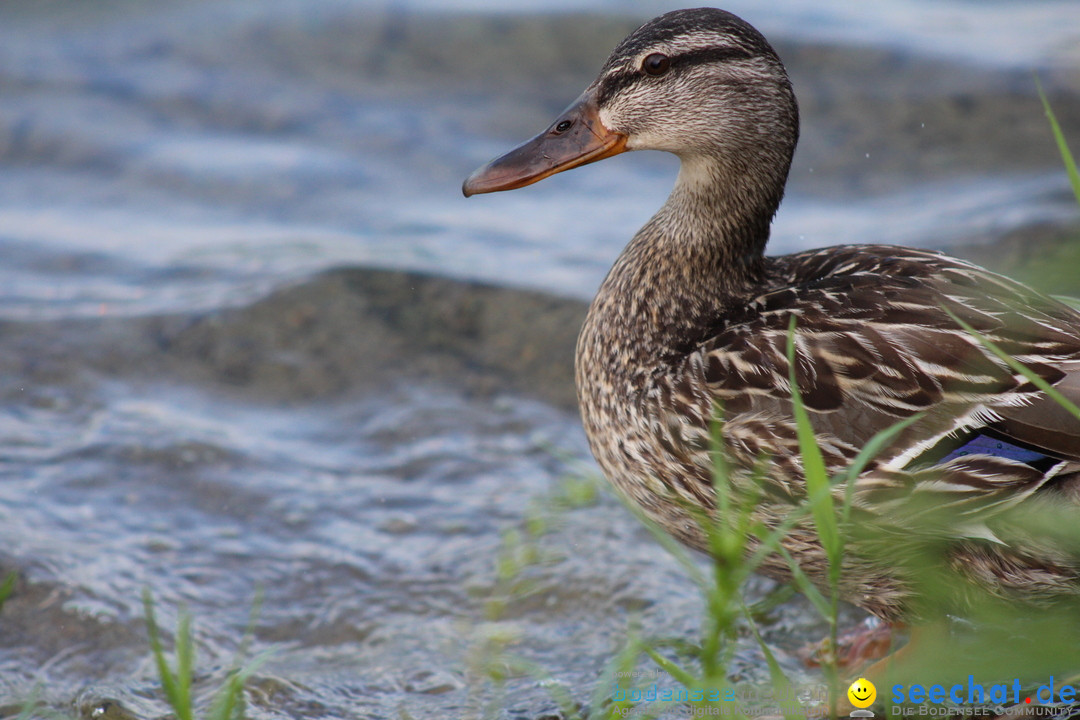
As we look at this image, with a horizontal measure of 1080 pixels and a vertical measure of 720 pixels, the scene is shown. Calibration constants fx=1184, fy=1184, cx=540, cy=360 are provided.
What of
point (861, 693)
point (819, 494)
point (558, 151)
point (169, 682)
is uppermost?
point (558, 151)

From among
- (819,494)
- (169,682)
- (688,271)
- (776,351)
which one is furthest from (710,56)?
(169,682)

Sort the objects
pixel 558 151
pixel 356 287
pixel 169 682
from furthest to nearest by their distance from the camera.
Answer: pixel 356 287, pixel 558 151, pixel 169 682

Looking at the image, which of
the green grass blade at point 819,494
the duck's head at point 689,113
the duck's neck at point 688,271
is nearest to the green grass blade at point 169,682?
the green grass blade at point 819,494

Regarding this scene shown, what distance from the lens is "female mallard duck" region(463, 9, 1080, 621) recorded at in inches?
117

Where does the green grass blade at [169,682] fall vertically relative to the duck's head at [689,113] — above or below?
below

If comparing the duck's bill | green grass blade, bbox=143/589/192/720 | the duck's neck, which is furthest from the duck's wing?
green grass blade, bbox=143/589/192/720

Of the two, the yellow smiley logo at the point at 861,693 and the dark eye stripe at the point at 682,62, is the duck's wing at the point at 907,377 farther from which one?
the dark eye stripe at the point at 682,62

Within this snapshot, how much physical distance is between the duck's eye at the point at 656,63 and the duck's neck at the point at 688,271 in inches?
12.4

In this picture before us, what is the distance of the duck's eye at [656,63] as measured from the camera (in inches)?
147

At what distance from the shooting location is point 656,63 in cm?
375

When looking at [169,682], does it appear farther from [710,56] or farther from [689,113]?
[710,56]

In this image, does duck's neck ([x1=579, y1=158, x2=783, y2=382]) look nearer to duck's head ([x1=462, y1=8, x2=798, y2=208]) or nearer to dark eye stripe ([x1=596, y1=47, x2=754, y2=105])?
duck's head ([x1=462, y1=8, x2=798, y2=208])

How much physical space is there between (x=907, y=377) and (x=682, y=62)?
1282mm

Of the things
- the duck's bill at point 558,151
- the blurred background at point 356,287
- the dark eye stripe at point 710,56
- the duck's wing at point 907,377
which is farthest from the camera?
the blurred background at point 356,287
